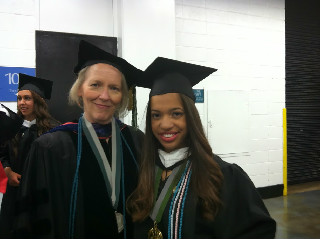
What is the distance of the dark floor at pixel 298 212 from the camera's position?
3447 millimetres

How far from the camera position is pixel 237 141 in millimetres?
4641

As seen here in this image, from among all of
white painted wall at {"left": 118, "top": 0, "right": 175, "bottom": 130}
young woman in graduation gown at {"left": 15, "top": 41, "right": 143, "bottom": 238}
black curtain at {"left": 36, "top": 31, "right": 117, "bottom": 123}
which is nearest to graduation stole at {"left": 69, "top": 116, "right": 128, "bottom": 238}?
young woman in graduation gown at {"left": 15, "top": 41, "right": 143, "bottom": 238}

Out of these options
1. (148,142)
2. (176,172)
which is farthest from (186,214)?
(148,142)

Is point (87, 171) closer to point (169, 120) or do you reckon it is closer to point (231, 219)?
point (169, 120)

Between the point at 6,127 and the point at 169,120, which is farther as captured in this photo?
the point at 6,127

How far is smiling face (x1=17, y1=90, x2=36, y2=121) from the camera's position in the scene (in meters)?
3.20

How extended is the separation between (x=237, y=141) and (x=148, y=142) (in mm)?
3415

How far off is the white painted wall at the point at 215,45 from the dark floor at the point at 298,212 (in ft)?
1.38

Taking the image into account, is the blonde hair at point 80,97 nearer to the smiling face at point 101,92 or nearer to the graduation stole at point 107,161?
the smiling face at point 101,92

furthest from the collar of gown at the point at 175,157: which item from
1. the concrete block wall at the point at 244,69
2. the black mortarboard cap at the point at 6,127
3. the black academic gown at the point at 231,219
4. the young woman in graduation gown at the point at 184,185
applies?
the concrete block wall at the point at 244,69

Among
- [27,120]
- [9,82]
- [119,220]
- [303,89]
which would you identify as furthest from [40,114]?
[303,89]

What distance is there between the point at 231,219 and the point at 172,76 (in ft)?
2.52

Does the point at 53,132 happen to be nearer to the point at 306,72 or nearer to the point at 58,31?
the point at 58,31

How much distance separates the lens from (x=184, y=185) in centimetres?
136
